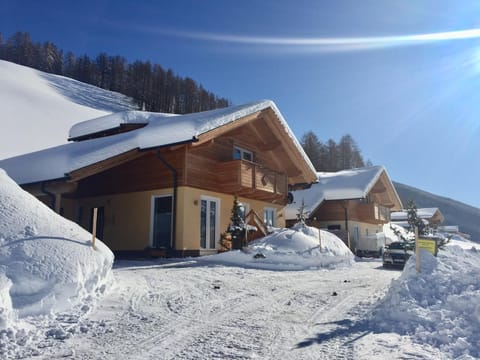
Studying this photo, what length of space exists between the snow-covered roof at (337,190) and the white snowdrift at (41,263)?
64.7 ft

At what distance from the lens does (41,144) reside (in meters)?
33.4

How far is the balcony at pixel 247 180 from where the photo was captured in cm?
1641

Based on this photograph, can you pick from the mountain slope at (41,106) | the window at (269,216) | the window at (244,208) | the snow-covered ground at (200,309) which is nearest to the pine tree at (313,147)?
the mountain slope at (41,106)

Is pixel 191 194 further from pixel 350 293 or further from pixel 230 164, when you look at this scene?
pixel 350 293

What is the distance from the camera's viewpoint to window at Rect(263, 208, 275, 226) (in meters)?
20.1

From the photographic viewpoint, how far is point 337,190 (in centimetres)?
2752

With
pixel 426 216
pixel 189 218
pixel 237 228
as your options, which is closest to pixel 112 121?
pixel 189 218

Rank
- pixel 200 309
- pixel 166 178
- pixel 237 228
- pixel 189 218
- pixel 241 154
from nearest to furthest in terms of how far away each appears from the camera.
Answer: pixel 200 309 → pixel 237 228 → pixel 189 218 → pixel 166 178 → pixel 241 154

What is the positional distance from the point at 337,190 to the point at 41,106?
35984 millimetres

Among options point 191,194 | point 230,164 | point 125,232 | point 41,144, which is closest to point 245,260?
point 191,194

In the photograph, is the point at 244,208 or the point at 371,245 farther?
the point at 371,245

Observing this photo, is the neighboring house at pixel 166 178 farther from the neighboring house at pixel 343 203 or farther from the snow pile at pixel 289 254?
the neighboring house at pixel 343 203

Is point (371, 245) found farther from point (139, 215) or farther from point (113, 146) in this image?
point (113, 146)

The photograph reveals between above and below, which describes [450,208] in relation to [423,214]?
above
